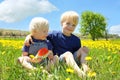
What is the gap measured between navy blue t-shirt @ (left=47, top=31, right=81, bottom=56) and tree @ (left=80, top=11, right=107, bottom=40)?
244 ft

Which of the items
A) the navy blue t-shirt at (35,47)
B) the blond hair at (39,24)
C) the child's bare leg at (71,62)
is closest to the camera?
the child's bare leg at (71,62)

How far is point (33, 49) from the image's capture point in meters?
5.79

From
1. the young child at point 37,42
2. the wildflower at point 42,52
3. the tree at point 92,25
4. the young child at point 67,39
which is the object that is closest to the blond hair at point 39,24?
the young child at point 37,42

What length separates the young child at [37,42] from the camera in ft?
17.8

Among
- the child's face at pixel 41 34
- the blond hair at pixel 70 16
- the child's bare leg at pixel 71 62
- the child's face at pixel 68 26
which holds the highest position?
the blond hair at pixel 70 16

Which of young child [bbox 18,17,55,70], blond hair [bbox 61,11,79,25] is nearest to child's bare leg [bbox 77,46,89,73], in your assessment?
young child [bbox 18,17,55,70]

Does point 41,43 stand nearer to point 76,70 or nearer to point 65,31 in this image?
point 65,31

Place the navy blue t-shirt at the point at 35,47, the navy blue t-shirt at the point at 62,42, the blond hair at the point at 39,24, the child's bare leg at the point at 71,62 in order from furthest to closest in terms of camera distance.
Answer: the navy blue t-shirt at the point at 62,42, the navy blue t-shirt at the point at 35,47, the blond hair at the point at 39,24, the child's bare leg at the point at 71,62

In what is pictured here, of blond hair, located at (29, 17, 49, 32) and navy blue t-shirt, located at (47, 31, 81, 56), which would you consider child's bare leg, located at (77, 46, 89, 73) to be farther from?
blond hair, located at (29, 17, 49, 32)

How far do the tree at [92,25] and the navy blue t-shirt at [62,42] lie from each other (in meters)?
74.3

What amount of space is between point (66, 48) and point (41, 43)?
62 cm

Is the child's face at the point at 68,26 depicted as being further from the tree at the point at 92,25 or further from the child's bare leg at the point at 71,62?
the tree at the point at 92,25

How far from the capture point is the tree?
8269 cm

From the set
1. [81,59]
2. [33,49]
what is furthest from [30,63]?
[81,59]
